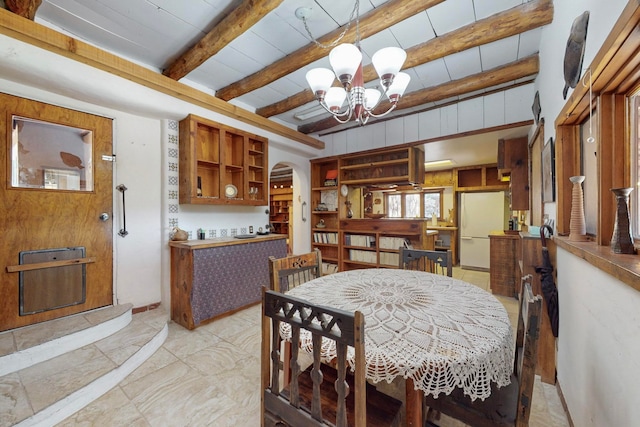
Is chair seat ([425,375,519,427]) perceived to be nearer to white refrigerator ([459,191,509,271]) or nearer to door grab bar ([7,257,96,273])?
door grab bar ([7,257,96,273])

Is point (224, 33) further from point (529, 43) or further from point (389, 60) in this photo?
point (529, 43)

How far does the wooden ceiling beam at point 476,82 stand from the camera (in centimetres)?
243

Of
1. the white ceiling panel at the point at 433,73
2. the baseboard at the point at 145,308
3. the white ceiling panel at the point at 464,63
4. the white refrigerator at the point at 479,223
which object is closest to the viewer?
the white ceiling panel at the point at 464,63

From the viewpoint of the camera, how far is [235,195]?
→ 3.33 meters

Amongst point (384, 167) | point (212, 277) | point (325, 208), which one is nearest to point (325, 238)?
point (325, 208)

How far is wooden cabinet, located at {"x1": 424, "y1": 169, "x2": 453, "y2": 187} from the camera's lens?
572 cm

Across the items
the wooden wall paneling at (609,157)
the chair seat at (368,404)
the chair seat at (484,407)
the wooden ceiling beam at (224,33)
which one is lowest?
the chair seat at (484,407)

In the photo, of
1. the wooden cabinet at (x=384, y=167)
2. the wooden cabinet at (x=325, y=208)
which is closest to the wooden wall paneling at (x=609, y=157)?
the wooden cabinet at (x=384, y=167)

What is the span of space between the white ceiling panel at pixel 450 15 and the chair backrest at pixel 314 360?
2218 mm

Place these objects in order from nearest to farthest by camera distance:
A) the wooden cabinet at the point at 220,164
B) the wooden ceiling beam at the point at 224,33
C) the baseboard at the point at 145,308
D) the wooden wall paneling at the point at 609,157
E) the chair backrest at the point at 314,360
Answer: the chair backrest at the point at 314,360
the wooden wall paneling at the point at 609,157
the wooden ceiling beam at the point at 224,33
the baseboard at the point at 145,308
the wooden cabinet at the point at 220,164

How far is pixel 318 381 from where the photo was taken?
86 centimetres

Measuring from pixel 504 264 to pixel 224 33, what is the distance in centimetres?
429

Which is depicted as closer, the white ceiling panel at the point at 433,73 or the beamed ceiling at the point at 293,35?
the beamed ceiling at the point at 293,35

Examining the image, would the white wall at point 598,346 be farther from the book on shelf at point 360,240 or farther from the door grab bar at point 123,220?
the door grab bar at point 123,220
